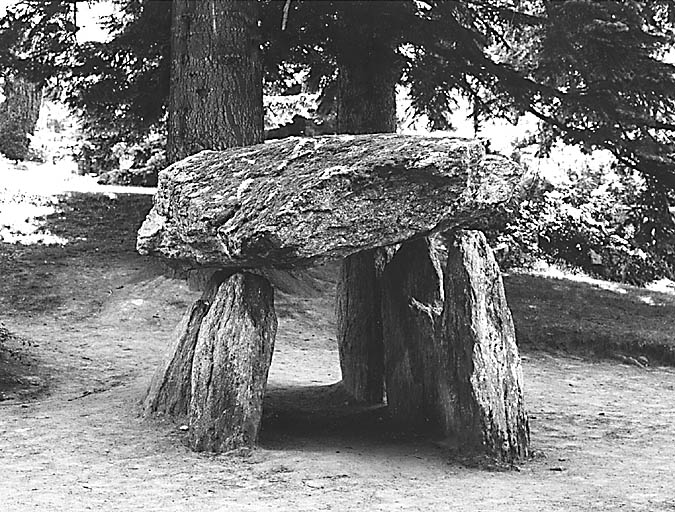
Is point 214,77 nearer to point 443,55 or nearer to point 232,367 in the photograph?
point 443,55

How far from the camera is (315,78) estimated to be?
13.4 metres

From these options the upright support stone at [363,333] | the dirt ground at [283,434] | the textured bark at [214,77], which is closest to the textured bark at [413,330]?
the dirt ground at [283,434]

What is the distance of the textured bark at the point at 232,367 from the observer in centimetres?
632

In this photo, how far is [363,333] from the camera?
851 cm

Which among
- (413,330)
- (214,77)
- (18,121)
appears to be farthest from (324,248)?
(18,121)

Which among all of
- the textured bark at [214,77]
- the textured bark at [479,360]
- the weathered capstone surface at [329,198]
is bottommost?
the textured bark at [479,360]

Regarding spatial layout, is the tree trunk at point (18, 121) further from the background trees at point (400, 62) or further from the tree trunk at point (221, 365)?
the tree trunk at point (221, 365)

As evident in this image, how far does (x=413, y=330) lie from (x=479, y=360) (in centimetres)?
112

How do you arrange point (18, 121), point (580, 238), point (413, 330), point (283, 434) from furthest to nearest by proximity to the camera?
point (18, 121)
point (580, 238)
point (413, 330)
point (283, 434)

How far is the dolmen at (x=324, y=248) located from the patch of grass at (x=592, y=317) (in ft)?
17.1

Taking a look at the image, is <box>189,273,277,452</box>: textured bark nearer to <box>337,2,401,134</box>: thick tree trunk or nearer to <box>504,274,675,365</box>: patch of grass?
<box>337,2,401,134</box>: thick tree trunk

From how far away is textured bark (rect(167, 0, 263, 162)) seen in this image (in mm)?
11289

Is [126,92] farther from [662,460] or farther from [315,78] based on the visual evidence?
[662,460]

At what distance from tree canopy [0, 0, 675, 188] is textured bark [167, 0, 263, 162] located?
65 cm
